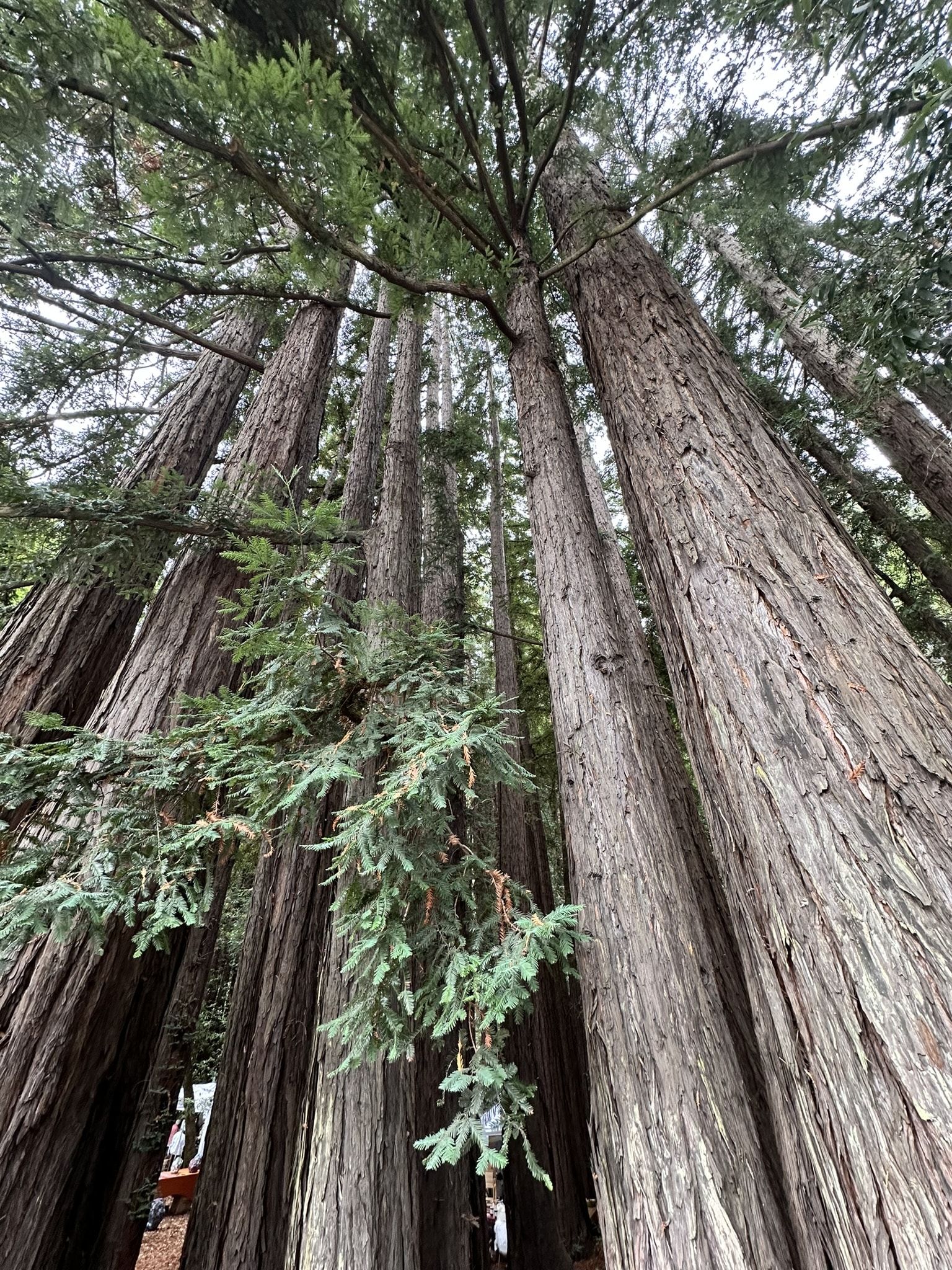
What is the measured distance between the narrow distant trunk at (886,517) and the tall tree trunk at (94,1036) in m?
6.05

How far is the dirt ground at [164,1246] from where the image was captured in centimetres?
682

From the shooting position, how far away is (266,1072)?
12.8 ft

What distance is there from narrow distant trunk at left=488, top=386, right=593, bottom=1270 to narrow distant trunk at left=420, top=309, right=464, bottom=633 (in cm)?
155

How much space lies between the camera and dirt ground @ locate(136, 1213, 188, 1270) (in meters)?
6.82

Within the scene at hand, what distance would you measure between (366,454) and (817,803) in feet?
19.8

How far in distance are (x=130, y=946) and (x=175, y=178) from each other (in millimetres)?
3810

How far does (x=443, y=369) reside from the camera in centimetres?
1193

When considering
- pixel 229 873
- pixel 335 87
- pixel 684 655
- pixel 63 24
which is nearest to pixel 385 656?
pixel 684 655

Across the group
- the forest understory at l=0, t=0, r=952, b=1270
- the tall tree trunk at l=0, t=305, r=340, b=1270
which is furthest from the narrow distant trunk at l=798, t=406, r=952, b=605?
the tall tree trunk at l=0, t=305, r=340, b=1270

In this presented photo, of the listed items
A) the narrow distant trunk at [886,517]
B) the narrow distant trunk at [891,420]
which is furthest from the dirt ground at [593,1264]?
the narrow distant trunk at [891,420]

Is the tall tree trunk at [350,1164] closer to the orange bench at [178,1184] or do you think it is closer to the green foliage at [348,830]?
the green foliage at [348,830]

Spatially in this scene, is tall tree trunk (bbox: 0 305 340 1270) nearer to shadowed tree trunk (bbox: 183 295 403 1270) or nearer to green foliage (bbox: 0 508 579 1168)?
green foliage (bbox: 0 508 579 1168)

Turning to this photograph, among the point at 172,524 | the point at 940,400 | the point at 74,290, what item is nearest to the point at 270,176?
the point at 74,290

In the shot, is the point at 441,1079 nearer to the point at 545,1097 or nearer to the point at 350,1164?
the point at 545,1097
